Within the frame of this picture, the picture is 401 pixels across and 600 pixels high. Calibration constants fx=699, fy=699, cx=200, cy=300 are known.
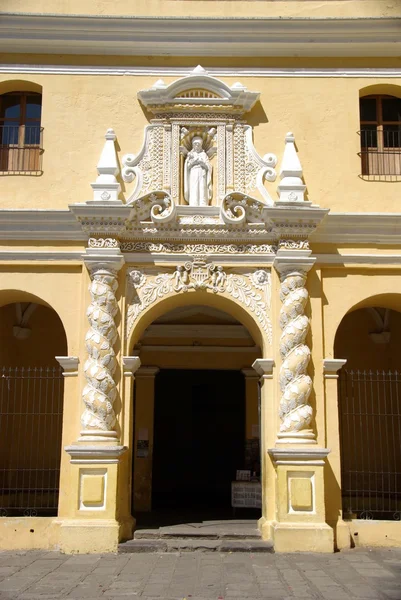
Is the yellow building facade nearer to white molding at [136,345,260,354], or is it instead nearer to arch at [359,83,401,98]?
arch at [359,83,401,98]

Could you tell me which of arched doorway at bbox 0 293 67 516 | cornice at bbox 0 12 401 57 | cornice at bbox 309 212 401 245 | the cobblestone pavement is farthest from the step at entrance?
cornice at bbox 0 12 401 57

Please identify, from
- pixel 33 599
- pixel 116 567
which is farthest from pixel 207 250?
pixel 33 599

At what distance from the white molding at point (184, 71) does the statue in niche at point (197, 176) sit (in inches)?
49.6

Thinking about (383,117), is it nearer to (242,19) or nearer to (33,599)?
(242,19)

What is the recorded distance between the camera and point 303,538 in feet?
32.1

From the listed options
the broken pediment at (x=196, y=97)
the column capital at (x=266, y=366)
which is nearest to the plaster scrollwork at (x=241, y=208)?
the broken pediment at (x=196, y=97)

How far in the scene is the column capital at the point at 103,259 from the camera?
10.6m

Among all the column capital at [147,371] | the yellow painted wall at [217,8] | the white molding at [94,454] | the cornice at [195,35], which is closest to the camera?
the white molding at [94,454]

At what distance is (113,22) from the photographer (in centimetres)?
1149

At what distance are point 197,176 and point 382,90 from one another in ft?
11.8

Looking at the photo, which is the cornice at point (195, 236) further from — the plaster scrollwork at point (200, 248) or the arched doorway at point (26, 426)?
the arched doorway at point (26, 426)

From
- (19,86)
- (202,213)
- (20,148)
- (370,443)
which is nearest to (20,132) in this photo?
(20,148)

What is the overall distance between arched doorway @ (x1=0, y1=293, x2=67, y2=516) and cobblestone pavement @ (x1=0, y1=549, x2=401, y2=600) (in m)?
3.04

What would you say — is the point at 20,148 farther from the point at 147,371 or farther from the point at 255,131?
the point at 147,371
